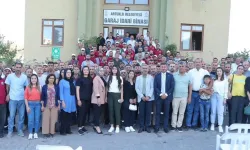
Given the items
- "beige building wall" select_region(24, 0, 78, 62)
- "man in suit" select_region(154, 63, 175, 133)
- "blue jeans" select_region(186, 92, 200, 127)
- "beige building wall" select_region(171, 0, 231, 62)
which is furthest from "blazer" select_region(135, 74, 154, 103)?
"beige building wall" select_region(24, 0, 78, 62)

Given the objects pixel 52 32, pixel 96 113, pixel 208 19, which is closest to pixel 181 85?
pixel 96 113

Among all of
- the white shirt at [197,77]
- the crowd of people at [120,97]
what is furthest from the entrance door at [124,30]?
the white shirt at [197,77]

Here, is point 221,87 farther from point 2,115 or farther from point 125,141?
point 2,115

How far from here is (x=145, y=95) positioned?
30.5 feet

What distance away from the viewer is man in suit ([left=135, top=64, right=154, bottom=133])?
9.24 m

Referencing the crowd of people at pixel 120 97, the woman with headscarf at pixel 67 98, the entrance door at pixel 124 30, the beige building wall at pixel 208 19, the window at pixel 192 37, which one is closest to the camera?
the crowd of people at pixel 120 97

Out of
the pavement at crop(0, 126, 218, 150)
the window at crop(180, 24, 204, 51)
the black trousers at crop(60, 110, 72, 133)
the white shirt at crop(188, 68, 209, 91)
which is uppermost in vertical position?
the window at crop(180, 24, 204, 51)

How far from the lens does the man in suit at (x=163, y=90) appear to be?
30.2 ft

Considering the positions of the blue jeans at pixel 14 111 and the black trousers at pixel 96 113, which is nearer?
the blue jeans at pixel 14 111

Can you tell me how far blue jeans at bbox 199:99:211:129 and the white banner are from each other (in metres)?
11.5

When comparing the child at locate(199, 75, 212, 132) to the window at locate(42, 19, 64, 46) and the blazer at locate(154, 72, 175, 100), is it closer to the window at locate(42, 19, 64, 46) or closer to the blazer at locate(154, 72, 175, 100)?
the blazer at locate(154, 72, 175, 100)

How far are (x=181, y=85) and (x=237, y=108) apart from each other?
1.82 metres

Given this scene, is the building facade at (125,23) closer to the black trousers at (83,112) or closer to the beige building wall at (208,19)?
the beige building wall at (208,19)

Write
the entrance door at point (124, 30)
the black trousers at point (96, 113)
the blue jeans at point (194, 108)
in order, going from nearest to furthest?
the black trousers at point (96, 113), the blue jeans at point (194, 108), the entrance door at point (124, 30)
